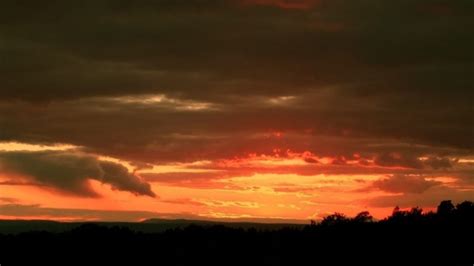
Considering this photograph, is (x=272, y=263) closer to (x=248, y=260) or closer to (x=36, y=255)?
(x=248, y=260)

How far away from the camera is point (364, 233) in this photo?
56.0m

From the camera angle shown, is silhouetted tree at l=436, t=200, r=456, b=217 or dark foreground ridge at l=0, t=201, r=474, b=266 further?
silhouetted tree at l=436, t=200, r=456, b=217

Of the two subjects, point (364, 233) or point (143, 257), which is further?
point (364, 233)

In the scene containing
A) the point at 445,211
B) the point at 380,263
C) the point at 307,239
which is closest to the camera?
the point at 380,263

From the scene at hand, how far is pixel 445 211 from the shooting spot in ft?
214

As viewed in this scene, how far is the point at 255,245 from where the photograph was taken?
52.8 m

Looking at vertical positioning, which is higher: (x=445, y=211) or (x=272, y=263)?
(x=445, y=211)

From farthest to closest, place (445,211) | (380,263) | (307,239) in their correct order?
(445,211) < (307,239) < (380,263)

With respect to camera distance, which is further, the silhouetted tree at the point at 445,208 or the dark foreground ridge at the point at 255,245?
the silhouetted tree at the point at 445,208

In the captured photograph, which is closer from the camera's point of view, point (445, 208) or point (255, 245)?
point (255, 245)

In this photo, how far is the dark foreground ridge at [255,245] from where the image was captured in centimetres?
5034

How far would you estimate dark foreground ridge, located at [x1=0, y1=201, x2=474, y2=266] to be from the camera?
50344mm

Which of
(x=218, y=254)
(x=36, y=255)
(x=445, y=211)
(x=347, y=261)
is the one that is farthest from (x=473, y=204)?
(x=36, y=255)

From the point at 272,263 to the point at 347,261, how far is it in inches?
171
